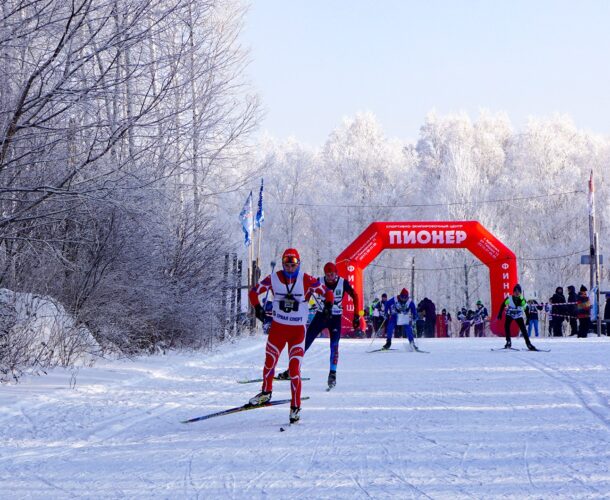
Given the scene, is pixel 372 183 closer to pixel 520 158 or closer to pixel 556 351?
pixel 520 158

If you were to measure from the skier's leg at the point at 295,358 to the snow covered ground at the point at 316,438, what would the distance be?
1.09ft

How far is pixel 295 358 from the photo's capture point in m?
9.31

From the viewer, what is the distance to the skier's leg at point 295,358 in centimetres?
891

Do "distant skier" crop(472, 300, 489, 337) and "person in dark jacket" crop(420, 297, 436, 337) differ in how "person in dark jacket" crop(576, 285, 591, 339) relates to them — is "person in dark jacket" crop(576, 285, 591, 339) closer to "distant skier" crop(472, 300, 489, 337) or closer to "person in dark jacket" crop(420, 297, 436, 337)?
"person in dark jacket" crop(420, 297, 436, 337)

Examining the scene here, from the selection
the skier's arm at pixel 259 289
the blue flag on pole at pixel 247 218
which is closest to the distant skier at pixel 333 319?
the skier's arm at pixel 259 289

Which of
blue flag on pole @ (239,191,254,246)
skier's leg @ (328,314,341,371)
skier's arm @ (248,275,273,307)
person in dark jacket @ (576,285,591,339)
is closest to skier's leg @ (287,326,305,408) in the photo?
skier's arm @ (248,275,273,307)

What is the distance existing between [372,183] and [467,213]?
708 centimetres

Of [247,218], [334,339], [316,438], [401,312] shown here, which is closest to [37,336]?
[334,339]

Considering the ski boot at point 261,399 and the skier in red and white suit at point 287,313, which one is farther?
the skier in red and white suit at point 287,313

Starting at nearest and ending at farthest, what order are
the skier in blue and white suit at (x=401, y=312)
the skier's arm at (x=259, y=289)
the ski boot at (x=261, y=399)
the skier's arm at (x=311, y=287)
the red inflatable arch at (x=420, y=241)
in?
1. the ski boot at (x=261, y=399)
2. the skier's arm at (x=311, y=287)
3. the skier's arm at (x=259, y=289)
4. the skier in blue and white suit at (x=401, y=312)
5. the red inflatable arch at (x=420, y=241)

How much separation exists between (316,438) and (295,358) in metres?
1.63

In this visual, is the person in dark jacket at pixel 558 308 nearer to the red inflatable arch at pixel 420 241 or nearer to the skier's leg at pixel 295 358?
the red inflatable arch at pixel 420 241

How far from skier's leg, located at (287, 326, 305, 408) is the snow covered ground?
0.33 meters

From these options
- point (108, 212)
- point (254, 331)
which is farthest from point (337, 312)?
point (254, 331)
